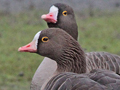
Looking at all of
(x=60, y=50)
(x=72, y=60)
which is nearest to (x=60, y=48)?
(x=60, y=50)

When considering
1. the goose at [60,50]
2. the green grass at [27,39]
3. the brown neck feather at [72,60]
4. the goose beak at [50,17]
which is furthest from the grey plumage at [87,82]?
the green grass at [27,39]

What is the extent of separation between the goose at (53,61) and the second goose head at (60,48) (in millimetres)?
666

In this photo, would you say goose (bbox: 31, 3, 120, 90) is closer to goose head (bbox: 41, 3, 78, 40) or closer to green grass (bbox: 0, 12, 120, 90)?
goose head (bbox: 41, 3, 78, 40)

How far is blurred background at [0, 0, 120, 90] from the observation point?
7.06m

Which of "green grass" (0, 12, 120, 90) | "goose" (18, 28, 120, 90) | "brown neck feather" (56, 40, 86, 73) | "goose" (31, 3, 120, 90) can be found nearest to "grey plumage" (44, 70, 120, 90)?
"goose" (18, 28, 120, 90)

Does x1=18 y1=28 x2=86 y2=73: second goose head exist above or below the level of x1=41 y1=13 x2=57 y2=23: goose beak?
below

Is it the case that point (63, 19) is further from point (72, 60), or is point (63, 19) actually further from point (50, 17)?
point (72, 60)

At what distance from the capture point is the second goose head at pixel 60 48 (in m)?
4.07

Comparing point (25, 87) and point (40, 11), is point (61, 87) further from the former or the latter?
point (40, 11)

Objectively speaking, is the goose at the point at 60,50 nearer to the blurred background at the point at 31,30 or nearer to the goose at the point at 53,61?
the goose at the point at 53,61

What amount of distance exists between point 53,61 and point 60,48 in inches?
38.9

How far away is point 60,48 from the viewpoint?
4.07 meters

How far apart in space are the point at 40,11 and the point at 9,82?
204 inches

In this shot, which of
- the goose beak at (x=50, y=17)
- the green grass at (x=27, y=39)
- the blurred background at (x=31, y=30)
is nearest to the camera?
the goose beak at (x=50, y=17)
